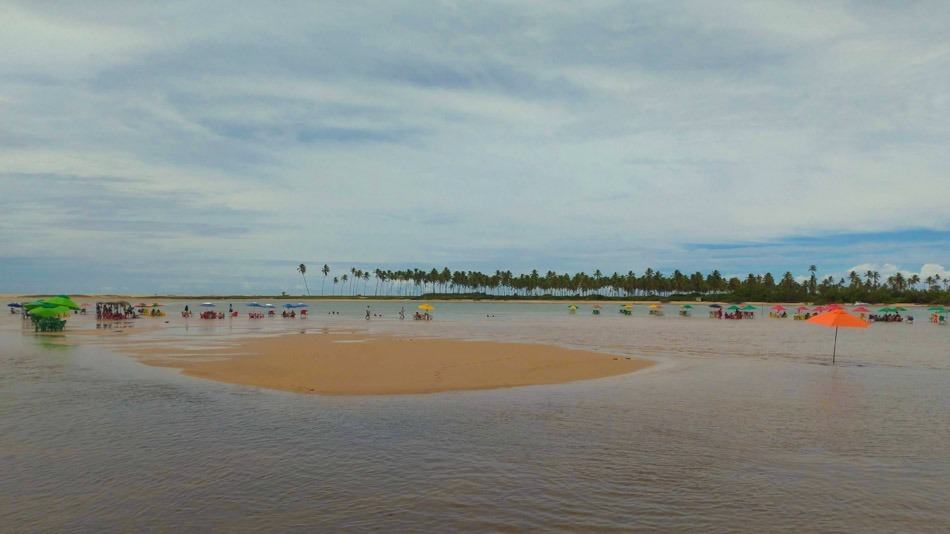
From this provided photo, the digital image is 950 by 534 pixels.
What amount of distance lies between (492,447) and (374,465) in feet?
8.81

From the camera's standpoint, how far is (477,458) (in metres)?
11.7

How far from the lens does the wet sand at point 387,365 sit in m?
21.5

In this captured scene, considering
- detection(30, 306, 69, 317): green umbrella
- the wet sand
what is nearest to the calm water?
the wet sand

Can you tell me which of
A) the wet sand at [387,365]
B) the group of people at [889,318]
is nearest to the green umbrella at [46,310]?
the wet sand at [387,365]

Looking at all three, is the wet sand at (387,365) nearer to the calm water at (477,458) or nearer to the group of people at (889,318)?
the calm water at (477,458)

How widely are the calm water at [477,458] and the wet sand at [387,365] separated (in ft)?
6.12

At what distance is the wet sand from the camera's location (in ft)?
70.6

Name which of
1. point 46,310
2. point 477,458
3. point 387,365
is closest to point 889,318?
point 387,365

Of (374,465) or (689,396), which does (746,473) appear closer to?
(374,465)

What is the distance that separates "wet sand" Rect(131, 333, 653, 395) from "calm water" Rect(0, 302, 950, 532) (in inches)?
73.5

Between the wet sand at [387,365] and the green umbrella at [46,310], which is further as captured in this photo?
the green umbrella at [46,310]

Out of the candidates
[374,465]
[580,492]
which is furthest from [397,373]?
[580,492]

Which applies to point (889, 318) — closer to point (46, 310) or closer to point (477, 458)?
point (477, 458)

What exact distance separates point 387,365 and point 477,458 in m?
15.4
